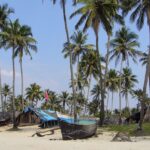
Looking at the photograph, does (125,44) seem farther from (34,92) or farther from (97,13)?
(34,92)

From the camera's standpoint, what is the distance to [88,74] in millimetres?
67312

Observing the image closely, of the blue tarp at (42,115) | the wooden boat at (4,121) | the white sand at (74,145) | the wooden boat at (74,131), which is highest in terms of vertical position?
the blue tarp at (42,115)

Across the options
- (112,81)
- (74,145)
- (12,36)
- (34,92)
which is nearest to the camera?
(74,145)

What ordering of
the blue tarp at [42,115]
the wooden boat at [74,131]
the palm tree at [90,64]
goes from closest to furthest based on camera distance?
the wooden boat at [74,131]
the blue tarp at [42,115]
the palm tree at [90,64]

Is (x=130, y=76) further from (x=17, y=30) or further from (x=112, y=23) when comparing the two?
(x=112, y=23)

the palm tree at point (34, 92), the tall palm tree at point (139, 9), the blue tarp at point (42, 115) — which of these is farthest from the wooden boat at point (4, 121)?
the palm tree at point (34, 92)

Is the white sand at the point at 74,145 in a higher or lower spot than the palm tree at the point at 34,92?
lower

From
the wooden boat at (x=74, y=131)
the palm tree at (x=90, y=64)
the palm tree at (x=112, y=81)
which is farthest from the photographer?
the palm tree at (x=112, y=81)

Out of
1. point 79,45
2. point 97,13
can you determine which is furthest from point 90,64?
point 97,13

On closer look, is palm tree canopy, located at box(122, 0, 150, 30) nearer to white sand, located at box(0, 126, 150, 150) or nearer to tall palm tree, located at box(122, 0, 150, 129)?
tall palm tree, located at box(122, 0, 150, 129)

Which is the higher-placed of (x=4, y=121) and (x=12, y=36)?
Answer: (x=12, y=36)

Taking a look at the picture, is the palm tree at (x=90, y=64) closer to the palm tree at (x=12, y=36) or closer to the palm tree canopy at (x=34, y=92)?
the palm tree at (x=12, y=36)

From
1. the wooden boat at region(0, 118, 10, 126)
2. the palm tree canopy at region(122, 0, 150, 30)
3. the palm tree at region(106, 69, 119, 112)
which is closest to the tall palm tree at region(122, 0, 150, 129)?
the palm tree canopy at region(122, 0, 150, 30)

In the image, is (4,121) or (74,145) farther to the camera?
(4,121)
